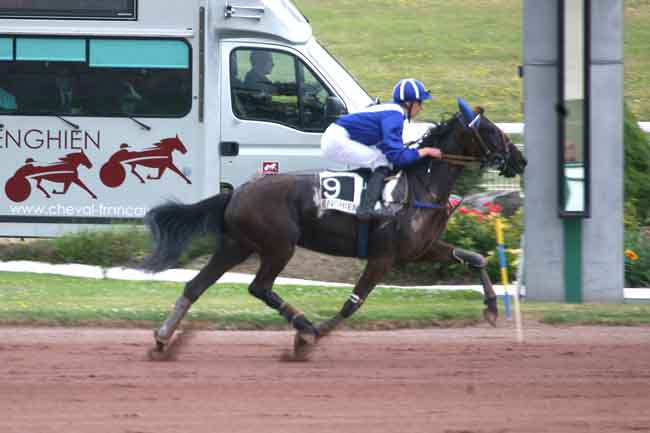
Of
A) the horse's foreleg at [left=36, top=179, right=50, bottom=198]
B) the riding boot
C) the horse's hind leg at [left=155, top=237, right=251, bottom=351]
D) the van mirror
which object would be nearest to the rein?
the riding boot

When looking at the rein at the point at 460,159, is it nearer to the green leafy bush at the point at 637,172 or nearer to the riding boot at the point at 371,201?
the riding boot at the point at 371,201

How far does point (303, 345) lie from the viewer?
9.57 meters

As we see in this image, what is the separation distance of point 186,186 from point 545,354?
621 cm

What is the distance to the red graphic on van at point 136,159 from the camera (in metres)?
15.0

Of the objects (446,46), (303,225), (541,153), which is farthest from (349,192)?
(446,46)

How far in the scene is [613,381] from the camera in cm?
894

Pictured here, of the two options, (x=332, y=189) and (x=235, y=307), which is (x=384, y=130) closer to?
(x=332, y=189)

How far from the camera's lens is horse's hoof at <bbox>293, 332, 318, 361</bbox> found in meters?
9.53

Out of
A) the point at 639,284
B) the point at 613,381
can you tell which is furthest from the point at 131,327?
the point at 639,284

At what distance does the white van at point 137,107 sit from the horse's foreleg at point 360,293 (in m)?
5.36

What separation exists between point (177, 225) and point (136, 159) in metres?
5.24

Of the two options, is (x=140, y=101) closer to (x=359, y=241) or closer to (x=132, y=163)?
(x=132, y=163)

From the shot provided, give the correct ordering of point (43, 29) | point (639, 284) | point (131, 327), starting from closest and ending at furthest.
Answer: point (131, 327) → point (639, 284) → point (43, 29)

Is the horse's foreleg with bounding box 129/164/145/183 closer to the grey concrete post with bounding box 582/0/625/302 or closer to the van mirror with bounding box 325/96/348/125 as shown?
the van mirror with bounding box 325/96/348/125
